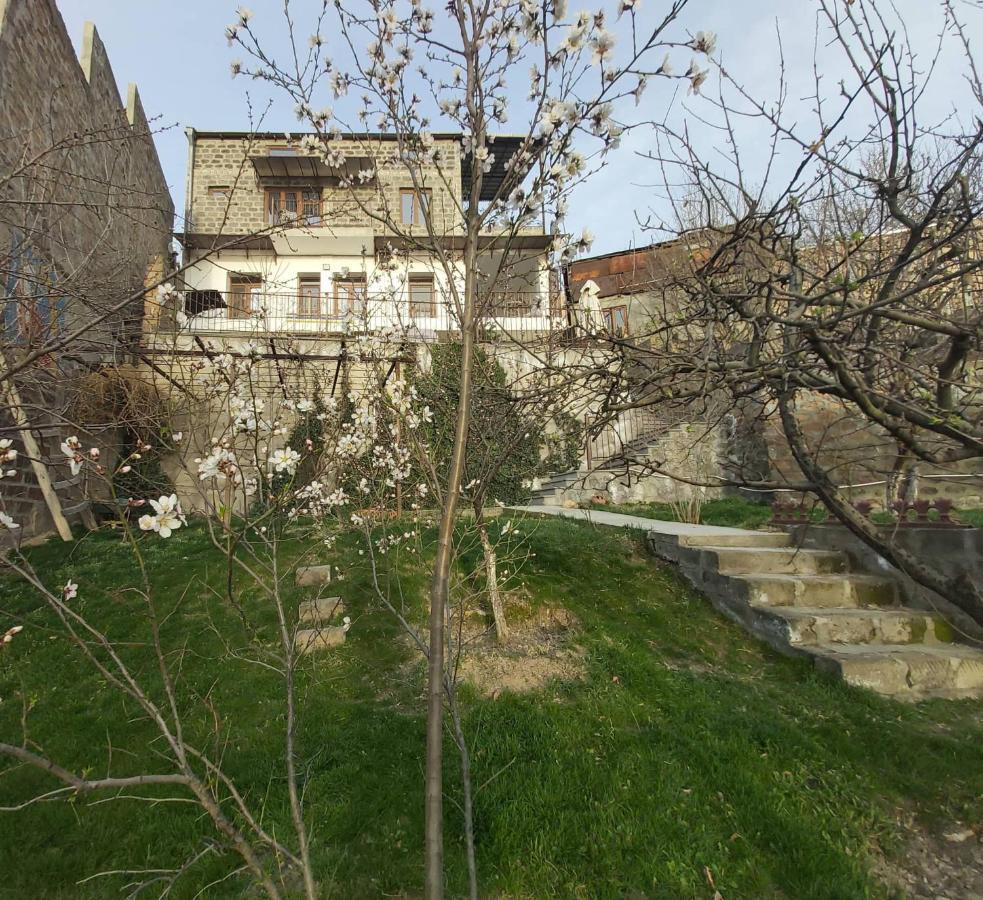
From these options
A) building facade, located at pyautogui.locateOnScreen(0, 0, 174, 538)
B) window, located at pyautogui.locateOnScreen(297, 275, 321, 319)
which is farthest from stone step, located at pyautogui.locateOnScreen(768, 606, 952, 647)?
window, located at pyautogui.locateOnScreen(297, 275, 321, 319)

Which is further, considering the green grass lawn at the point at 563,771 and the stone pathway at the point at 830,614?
the stone pathway at the point at 830,614

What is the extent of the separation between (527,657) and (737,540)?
294cm

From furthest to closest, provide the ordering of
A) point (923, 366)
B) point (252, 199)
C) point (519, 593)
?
point (252, 199) → point (519, 593) → point (923, 366)

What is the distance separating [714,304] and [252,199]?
21139 mm

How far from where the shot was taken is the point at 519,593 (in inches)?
202

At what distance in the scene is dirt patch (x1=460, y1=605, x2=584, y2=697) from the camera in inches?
155

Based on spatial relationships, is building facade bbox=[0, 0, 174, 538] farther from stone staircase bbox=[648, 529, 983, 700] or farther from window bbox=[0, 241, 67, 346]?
stone staircase bbox=[648, 529, 983, 700]

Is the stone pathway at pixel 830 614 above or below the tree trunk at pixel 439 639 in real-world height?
below

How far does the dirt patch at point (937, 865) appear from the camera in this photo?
242cm

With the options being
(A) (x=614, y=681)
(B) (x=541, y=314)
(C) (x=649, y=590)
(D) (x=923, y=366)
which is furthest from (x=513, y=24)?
(C) (x=649, y=590)

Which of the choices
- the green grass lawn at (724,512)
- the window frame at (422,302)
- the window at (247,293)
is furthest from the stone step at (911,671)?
the window at (247,293)

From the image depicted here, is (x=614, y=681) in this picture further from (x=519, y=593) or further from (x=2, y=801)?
(x=2, y=801)

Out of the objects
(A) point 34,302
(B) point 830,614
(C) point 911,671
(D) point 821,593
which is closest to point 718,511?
(D) point 821,593

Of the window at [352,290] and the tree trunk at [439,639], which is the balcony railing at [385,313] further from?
the tree trunk at [439,639]
